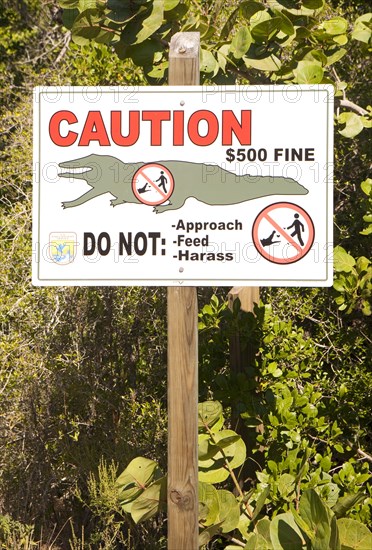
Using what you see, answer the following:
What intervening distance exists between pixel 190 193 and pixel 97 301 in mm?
2166

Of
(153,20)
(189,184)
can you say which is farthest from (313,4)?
(189,184)

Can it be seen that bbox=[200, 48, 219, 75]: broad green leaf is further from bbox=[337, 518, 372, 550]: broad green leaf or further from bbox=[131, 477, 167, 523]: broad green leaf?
bbox=[337, 518, 372, 550]: broad green leaf

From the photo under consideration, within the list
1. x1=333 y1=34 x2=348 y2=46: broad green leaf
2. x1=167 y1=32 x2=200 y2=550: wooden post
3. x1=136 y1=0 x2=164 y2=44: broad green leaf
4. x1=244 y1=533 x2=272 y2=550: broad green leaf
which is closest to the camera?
x1=167 y1=32 x2=200 y2=550: wooden post

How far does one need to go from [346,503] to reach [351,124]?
1734 millimetres

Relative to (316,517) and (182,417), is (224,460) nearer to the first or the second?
(316,517)

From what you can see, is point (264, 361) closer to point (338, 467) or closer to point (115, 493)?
point (338, 467)

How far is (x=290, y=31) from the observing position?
3635mm

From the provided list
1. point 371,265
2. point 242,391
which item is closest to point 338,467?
point 242,391

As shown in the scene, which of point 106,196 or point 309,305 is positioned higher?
point 106,196

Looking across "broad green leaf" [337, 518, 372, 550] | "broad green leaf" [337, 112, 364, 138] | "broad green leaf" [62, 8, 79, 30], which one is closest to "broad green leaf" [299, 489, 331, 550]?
"broad green leaf" [337, 518, 372, 550]

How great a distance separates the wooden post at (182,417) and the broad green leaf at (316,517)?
0.50 metres

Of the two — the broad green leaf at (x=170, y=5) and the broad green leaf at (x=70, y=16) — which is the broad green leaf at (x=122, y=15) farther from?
the broad green leaf at (x=70, y=16)

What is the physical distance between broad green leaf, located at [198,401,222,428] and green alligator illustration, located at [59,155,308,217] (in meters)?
1.10

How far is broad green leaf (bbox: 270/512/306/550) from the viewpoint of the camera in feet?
10.7
